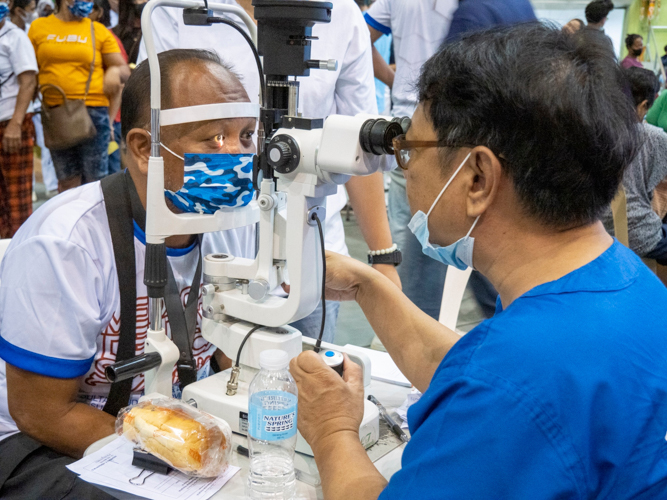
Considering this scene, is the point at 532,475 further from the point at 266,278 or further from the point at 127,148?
the point at 127,148

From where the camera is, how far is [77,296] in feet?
4.30

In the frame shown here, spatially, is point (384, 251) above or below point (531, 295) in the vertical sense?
below

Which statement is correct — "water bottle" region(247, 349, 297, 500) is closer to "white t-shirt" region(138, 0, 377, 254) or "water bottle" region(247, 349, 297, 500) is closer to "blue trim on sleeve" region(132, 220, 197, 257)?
"blue trim on sleeve" region(132, 220, 197, 257)

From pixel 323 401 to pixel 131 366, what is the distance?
34cm

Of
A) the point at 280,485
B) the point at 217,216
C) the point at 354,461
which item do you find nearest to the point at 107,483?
the point at 280,485

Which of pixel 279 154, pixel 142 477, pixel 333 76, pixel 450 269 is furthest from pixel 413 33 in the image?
pixel 142 477

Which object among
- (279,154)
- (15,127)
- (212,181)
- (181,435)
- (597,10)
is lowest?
(15,127)

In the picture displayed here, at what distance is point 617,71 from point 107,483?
978 millimetres

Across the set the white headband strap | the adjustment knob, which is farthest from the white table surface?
the white headband strap

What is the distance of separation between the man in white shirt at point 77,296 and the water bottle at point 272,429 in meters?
0.33

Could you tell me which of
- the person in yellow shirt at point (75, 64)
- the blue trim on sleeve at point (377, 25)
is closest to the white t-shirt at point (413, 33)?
the blue trim on sleeve at point (377, 25)

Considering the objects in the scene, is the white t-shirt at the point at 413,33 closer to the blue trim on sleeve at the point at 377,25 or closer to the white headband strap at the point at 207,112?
the blue trim on sleeve at the point at 377,25

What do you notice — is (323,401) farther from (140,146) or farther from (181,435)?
(140,146)

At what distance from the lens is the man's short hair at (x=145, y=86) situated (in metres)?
1.39
